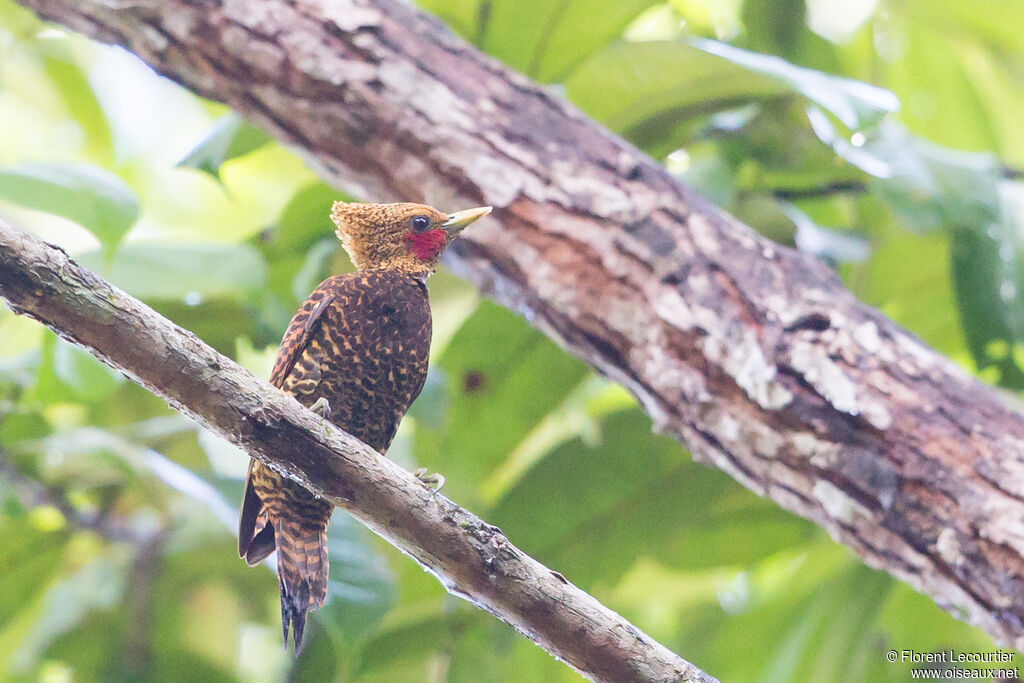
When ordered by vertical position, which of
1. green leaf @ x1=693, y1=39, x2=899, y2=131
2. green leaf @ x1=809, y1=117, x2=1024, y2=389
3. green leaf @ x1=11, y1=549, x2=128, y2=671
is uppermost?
green leaf @ x1=693, y1=39, x2=899, y2=131

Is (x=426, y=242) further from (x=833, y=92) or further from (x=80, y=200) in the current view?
(x=833, y=92)

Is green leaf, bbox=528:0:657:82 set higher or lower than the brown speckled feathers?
higher

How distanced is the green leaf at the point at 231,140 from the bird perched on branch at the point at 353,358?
0.74 metres

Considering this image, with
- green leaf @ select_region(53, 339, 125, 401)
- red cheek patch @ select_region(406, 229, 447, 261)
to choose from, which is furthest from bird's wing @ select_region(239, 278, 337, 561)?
green leaf @ select_region(53, 339, 125, 401)

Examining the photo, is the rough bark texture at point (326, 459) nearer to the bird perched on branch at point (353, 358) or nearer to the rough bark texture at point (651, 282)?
the bird perched on branch at point (353, 358)

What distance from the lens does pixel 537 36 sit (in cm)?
237

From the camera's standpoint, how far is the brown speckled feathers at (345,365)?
1225 mm

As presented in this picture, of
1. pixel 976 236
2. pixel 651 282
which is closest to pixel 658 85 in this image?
pixel 651 282

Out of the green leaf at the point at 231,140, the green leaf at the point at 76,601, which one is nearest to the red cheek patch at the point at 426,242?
the green leaf at the point at 231,140

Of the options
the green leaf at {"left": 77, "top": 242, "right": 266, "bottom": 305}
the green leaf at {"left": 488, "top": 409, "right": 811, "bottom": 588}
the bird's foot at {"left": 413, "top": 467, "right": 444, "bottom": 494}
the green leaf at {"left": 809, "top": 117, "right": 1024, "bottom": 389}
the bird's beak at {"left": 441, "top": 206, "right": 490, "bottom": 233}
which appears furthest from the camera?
the green leaf at {"left": 488, "top": 409, "right": 811, "bottom": 588}

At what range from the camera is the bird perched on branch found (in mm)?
1216

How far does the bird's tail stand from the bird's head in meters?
0.38

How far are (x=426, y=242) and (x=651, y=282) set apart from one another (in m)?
0.66

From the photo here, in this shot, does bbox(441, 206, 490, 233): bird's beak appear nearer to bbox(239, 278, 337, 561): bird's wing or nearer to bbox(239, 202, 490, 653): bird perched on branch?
bbox(239, 202, 490, 653): bird perched on branch
